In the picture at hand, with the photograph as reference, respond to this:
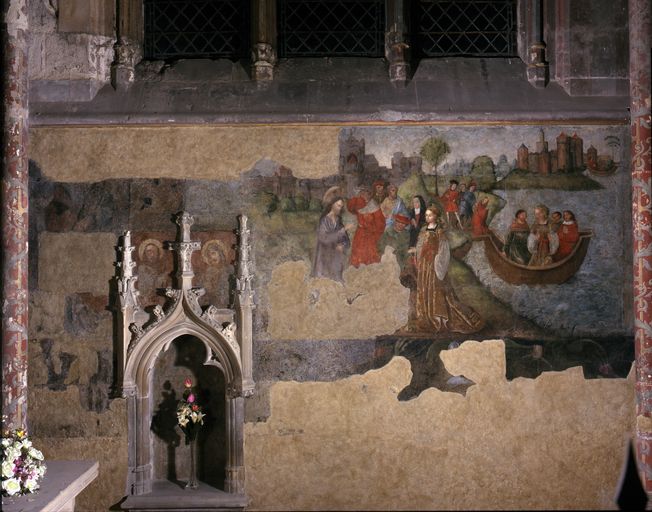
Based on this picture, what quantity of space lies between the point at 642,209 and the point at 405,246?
2.32 meters

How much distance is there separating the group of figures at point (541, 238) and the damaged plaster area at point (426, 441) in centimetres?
99

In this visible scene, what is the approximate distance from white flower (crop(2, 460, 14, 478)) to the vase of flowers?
1.90 metres

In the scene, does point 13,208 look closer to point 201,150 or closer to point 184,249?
point 184,249

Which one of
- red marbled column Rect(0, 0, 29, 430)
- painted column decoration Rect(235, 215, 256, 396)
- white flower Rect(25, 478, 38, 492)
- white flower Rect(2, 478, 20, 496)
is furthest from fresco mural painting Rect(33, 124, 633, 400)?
white flower Rect(2, 478, 20, 496)

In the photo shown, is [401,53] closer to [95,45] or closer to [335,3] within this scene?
[335,3]

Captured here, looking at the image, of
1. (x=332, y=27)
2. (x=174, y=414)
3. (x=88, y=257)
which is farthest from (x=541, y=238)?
(x=88, y=257)

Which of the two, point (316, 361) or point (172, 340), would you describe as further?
point (172, 340)

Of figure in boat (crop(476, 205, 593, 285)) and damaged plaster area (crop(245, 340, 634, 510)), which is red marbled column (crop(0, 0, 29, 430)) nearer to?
damaged plaster area (crop(245, 340, 634, 510))

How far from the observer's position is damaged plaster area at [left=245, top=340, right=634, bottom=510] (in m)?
8.20

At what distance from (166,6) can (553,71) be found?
14.4ft

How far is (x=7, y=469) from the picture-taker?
6480mm

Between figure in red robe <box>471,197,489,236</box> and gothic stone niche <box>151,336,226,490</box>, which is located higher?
figure in red robe <box>471,197,489,236</box>

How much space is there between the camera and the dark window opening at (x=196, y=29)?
8945mm

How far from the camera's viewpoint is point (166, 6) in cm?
909
